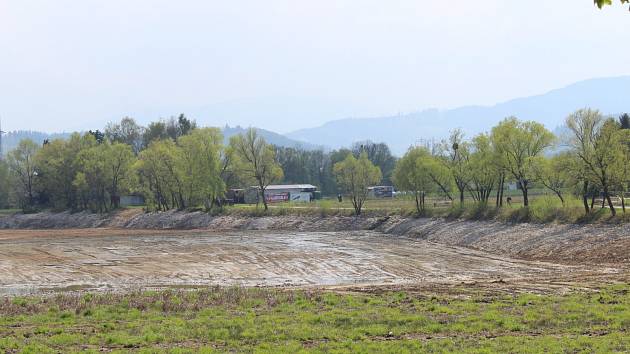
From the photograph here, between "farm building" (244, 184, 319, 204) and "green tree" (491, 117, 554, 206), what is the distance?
230 feet

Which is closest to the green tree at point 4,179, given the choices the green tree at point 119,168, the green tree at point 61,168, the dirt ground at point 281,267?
the green tree at point 61,168

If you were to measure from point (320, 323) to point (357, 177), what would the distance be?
67414 millimetres

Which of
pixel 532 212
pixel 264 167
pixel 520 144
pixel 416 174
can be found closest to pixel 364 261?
pixel 532 212

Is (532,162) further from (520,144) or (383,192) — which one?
(383,192)

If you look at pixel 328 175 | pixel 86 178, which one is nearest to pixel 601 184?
pixel 86 178

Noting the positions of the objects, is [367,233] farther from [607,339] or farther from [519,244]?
[607,339]

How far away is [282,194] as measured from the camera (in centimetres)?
14212

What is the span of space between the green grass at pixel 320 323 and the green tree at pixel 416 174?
53310 millimetres

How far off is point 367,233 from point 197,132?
45.6m

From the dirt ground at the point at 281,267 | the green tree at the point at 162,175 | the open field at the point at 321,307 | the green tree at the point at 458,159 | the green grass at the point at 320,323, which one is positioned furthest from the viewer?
the green tree at the point at 162,175

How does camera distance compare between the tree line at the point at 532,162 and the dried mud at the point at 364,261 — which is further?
the tree line at the point at 532,162

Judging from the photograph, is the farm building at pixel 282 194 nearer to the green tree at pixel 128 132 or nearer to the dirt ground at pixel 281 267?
the green tree at pixel 128 132

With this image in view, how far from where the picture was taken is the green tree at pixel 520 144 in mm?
63656

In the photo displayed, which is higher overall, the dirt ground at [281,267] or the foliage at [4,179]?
the foliage at [4,179]
